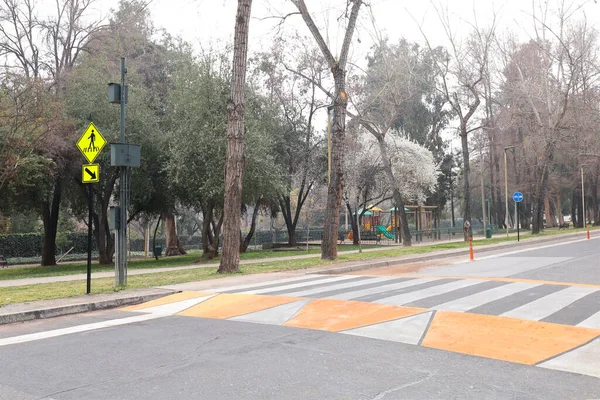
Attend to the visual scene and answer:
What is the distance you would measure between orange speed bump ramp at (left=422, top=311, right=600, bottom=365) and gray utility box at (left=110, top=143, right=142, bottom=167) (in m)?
8.19

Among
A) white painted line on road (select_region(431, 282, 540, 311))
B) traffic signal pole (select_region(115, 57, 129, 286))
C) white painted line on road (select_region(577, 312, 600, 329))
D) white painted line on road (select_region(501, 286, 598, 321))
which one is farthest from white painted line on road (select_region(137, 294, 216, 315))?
white painted line on road (select_region(577, 312, 600, 329))

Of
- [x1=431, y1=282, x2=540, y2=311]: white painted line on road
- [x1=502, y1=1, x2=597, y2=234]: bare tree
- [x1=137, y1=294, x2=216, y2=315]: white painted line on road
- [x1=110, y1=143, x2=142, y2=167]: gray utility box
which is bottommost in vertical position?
Answer: [x1=137, y1=294, x2=216, y2=315]: white painted line on road

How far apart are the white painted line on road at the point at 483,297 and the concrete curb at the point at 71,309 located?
5907 millimetres

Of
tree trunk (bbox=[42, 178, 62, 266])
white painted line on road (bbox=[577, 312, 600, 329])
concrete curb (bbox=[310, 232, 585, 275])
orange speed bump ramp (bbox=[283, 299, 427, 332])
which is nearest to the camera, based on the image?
white painted line on road (bbox=[577, 312, 600, 329])

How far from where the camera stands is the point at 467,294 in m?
10.1

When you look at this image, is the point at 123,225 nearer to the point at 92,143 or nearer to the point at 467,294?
the point at 92,143

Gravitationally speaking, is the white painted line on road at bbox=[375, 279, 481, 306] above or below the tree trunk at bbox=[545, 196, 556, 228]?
below

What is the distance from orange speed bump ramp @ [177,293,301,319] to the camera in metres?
9.16

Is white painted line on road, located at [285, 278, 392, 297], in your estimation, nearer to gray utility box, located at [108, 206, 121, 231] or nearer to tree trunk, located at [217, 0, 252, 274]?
gray utility box, located at [108, 206, 121, 231]

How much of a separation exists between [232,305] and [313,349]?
358 centimetres

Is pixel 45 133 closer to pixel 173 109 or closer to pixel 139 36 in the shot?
pixel 173 109

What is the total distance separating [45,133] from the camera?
2228 cm

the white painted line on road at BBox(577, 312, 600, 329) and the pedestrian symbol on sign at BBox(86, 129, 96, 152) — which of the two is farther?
the pedestrian symbol on sign at BBox(86, 129, 96, 152)

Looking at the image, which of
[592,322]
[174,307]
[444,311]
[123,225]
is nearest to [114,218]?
[123,225]
